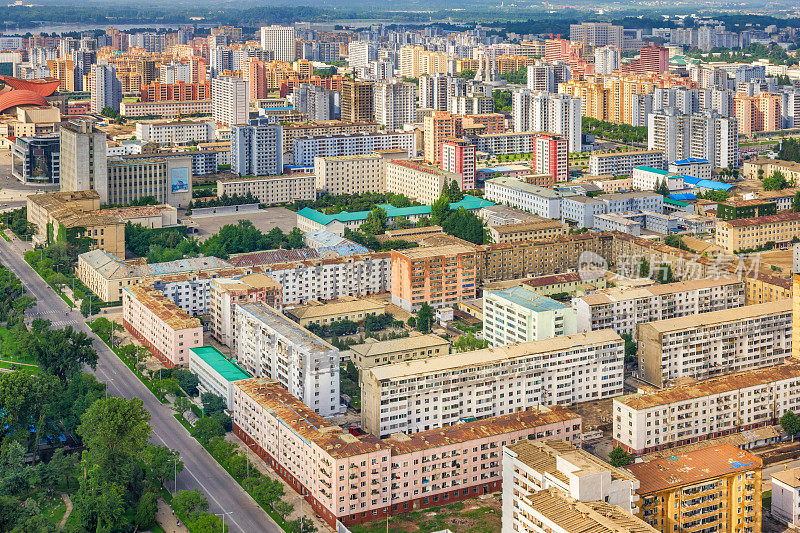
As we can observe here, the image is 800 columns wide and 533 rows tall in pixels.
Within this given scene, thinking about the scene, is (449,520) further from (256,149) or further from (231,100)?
(231,100)

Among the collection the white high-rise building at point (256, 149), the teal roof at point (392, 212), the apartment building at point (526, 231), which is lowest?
the apartment building at point (526, 231)

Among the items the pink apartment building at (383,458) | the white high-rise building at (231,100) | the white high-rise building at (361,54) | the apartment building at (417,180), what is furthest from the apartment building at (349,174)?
the white high-rise building at (361,54)

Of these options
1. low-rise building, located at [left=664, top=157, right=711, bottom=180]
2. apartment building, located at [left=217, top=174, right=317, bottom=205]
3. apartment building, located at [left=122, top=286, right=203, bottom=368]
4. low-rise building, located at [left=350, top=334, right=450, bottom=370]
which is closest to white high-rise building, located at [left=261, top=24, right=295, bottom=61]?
apartment building, located at [left=217, top=174, right=317, bottom=205]

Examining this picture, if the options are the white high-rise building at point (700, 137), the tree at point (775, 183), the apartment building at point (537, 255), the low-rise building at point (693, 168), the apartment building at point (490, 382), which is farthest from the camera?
the white high-rise building at point (700, 137)

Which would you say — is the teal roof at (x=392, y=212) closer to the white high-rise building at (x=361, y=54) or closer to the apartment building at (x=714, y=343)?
the apartment building at (x=714, y=343)

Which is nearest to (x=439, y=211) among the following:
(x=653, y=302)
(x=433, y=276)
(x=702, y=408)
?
(x=433, y=276)

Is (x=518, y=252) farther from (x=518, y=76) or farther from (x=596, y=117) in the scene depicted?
(x=518, y=76)
